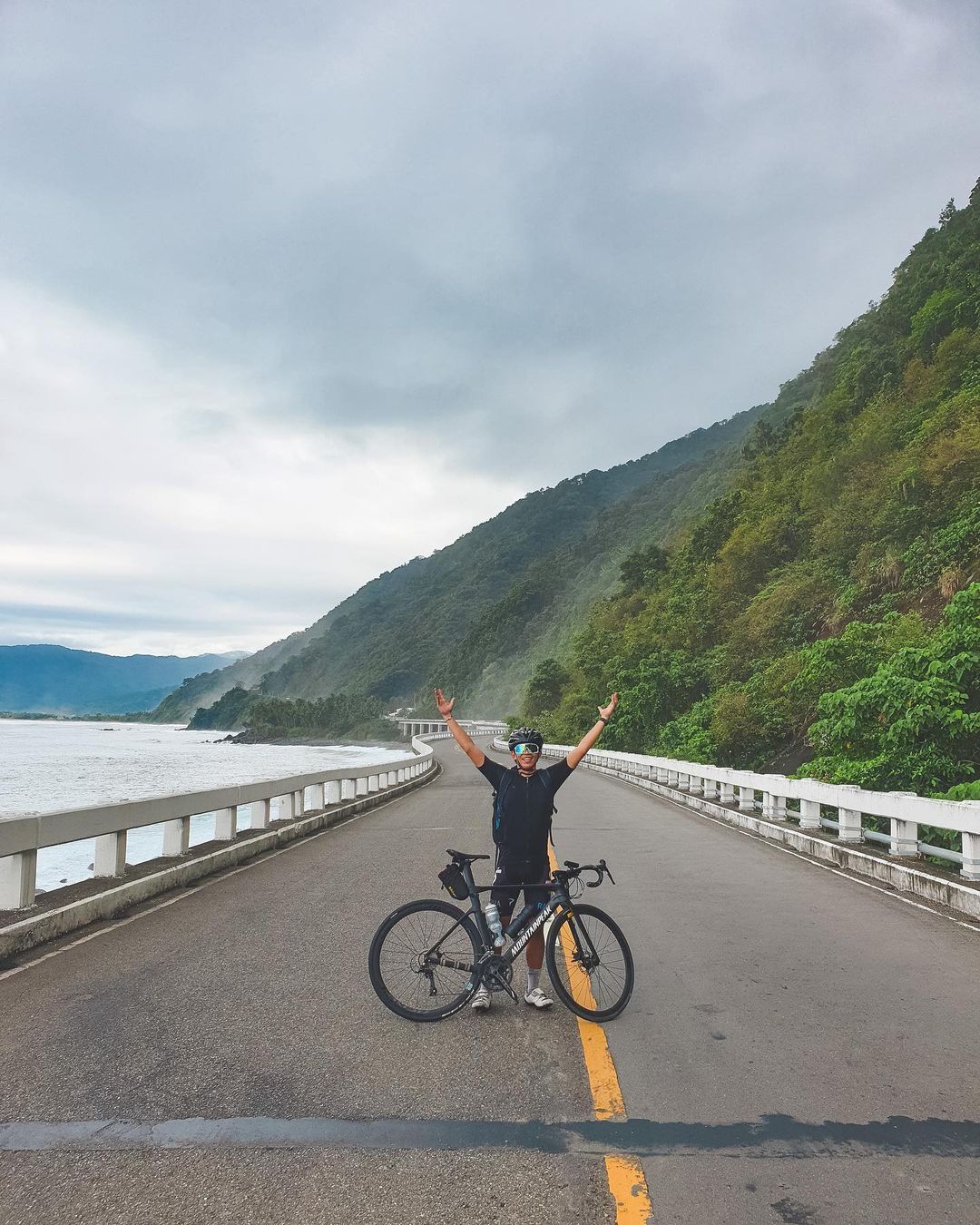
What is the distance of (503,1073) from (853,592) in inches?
1445

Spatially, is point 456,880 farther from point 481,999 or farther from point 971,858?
point 971,858

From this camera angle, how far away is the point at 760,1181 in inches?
145

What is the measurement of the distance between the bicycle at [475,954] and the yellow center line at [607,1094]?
1 cm

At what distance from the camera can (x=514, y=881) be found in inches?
231

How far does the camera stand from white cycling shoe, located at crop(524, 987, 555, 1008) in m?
5.96

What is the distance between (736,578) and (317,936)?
51.3 m

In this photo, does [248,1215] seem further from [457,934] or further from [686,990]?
[686,990]

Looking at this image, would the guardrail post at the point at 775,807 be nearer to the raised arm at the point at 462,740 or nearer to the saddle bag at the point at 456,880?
the raised arm at the point at 462,740

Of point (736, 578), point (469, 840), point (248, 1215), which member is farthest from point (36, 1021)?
point (736, 578)

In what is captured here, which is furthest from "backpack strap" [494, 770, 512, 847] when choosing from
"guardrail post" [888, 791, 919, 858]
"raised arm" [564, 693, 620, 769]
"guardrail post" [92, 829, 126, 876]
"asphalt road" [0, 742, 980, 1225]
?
"guardrail post" [888, 791, 919, 858]

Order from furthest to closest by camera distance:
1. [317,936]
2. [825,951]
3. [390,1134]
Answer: [317,936] < [825,951] < [390,1134]

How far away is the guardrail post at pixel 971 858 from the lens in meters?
9.51

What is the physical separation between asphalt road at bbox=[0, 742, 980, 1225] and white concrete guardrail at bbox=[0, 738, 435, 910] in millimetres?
910

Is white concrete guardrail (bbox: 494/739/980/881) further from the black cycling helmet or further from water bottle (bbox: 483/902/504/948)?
water bottle (bbox: 483/902/504/948)
